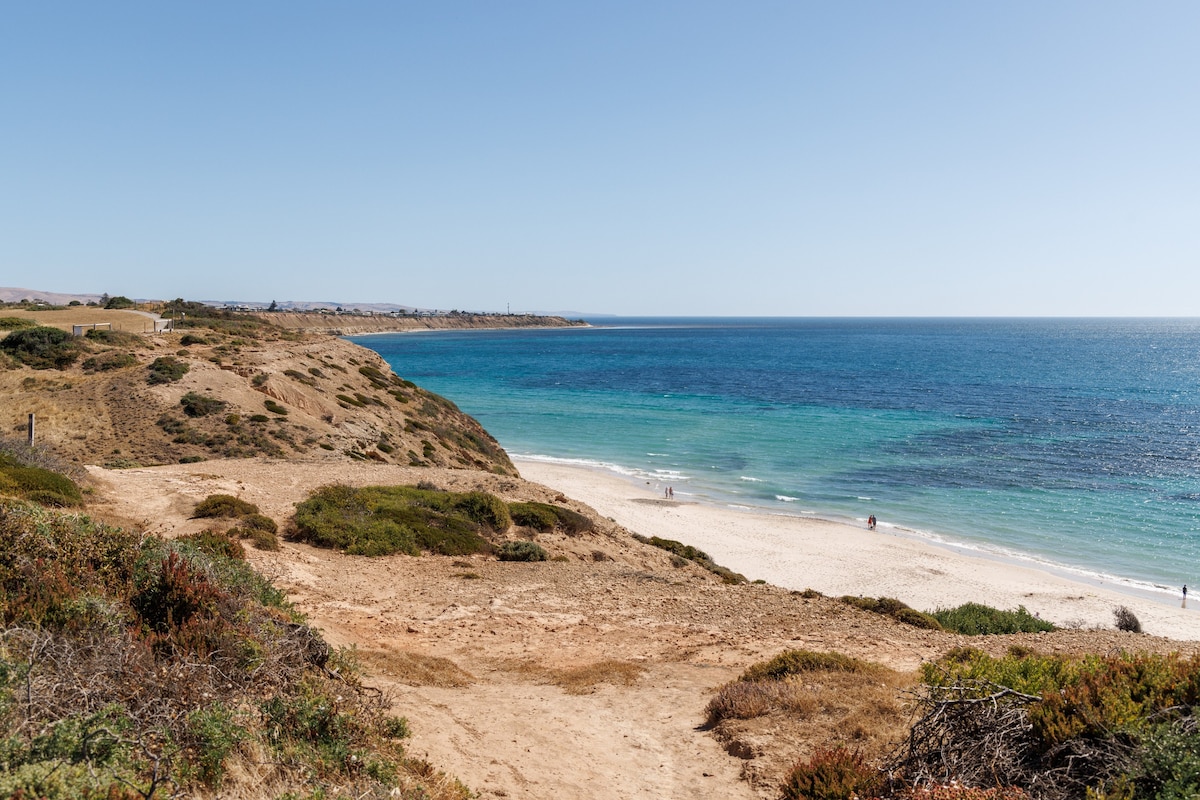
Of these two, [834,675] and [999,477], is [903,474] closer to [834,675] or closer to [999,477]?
[999,477]

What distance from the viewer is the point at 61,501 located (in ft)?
52.4

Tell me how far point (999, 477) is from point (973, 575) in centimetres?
1695

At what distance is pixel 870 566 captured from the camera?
1097 inches

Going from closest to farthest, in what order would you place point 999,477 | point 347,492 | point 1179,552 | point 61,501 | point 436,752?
1. point 436,752
2. point 61,501
3. point 347,492
4. point 1179,552
5. point 999,477

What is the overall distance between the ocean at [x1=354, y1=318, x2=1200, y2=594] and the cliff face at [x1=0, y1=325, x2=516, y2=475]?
10.9 meters

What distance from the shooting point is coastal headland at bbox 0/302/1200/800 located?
27.3 ft

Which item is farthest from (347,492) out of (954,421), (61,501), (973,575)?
(954,421)

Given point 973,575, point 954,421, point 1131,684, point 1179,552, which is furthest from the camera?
point 954,421

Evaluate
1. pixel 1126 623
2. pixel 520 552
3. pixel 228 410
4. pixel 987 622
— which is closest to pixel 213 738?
pixel 520 552

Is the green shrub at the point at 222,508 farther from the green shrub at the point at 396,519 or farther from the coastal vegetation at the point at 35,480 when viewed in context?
the coastal vegetation at the point at 35,480

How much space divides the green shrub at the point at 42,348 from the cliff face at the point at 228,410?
642 millimetres

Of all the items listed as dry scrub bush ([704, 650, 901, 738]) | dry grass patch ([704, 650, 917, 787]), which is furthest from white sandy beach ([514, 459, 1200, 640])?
dry grass patch ([704, 650, 917, 787])

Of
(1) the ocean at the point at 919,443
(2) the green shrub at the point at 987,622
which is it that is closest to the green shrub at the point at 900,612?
(2) the green shrub at the point at 987,622

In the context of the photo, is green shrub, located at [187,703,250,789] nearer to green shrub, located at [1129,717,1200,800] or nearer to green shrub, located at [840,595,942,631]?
green shrub, located at [1129,717,1200,800]
